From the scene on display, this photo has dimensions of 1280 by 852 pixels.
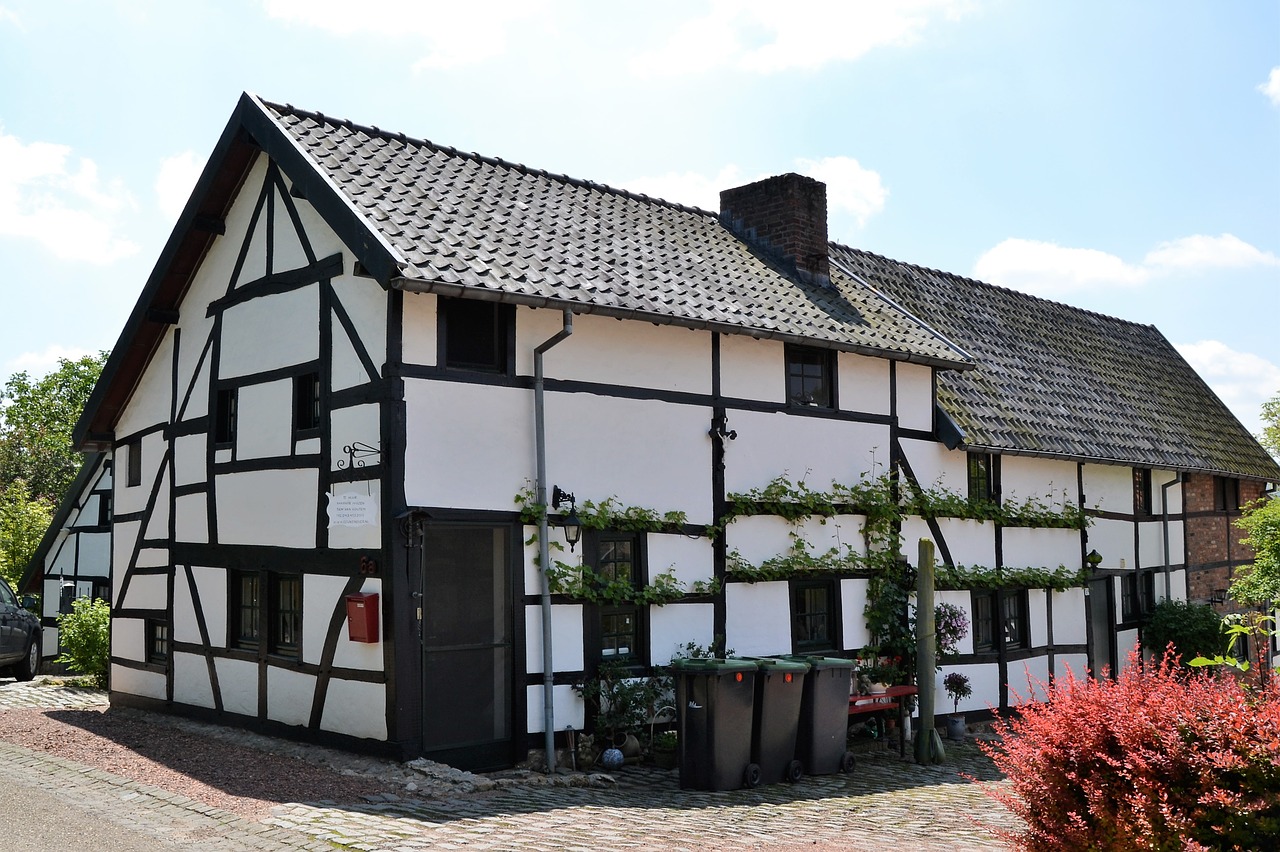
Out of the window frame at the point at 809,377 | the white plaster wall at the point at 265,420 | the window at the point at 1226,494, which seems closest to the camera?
the white plaster wall at the point at 265,420

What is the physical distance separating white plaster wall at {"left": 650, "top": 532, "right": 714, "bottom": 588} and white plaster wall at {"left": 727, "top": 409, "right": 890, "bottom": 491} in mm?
843

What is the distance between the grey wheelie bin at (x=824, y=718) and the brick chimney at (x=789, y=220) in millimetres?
6696

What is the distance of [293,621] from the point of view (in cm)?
1283

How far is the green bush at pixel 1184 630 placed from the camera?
63.0 ft

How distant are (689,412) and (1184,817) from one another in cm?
802

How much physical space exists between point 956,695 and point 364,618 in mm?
8528

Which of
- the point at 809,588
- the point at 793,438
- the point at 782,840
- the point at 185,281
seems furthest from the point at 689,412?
the point at 185,281

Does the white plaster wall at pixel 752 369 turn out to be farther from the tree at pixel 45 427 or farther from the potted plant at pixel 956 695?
the tree at pixel 45 427

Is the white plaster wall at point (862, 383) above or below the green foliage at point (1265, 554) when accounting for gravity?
above

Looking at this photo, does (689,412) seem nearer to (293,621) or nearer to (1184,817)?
(293,621)

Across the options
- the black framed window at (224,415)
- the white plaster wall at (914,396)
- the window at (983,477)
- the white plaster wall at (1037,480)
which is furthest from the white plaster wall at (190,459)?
the white plaster wall at (1037,480)

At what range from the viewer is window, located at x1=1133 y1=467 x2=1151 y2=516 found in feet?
65.3

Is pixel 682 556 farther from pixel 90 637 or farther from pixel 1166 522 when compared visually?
pixel 1166 522

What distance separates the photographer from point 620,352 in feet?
42.3
